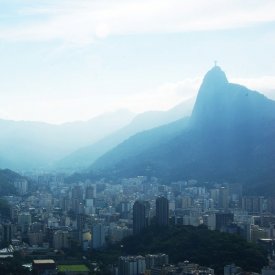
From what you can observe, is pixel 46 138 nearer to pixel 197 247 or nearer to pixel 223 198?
pixel 223 198

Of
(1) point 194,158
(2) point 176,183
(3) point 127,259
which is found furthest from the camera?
(1) point 194,158

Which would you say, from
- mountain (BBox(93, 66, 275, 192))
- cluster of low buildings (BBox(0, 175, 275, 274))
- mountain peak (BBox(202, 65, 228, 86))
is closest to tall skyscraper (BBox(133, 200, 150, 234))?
cluster of low buildings (BBox(0, 175, 275, 274))

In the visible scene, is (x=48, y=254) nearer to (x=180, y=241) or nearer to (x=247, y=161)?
(x=180, y=241)

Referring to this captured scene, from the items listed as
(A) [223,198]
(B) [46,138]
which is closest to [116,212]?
(A) [223,198]

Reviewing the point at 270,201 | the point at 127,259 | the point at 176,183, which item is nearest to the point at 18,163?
the point at 176,183

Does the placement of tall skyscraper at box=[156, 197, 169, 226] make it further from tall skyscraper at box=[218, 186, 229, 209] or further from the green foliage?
tall skyscraper at box=[218, 186, 229, 209]

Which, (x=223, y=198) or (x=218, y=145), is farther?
(x=218, y=145)
